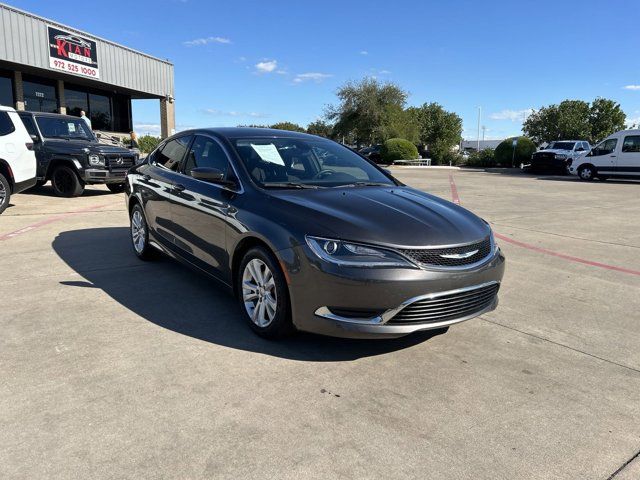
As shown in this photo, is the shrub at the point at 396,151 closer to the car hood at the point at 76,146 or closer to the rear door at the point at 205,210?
the car hood at the point at 76,146

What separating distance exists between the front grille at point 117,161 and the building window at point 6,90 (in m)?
13.0

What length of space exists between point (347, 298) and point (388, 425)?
803 millimetres

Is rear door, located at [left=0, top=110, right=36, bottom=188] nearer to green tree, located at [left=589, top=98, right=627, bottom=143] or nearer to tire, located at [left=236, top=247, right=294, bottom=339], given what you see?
tire, located at [left=236, top=247, right=294, bottom=339]

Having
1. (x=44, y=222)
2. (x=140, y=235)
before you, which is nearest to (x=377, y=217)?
(x=140, y=235)

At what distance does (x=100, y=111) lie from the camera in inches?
1075

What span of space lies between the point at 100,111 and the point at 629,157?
26.1 m

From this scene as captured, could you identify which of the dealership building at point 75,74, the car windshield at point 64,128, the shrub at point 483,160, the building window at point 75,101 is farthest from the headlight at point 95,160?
the shrub at point 483,160

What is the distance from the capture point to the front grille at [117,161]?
11.8 meters

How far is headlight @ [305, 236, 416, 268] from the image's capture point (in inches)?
124

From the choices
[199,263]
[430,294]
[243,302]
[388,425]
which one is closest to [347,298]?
[430,294]

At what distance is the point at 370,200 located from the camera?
384cm

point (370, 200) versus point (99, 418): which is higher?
point (370, 200)

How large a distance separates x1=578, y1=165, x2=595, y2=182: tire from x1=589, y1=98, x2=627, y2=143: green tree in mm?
65445

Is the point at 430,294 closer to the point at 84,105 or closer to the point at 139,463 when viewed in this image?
the point at 139,463
